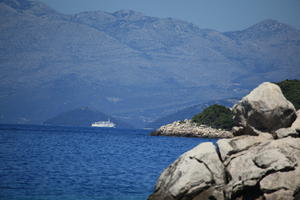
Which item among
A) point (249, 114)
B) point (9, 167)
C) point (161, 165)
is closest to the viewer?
point (249, 114)

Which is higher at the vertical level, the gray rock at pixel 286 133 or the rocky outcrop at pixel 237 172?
the gray rock at pixel 286 133

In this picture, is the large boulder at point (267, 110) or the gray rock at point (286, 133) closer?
the gray rock at point (286, 133)

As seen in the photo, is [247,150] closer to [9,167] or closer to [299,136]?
[299,136]

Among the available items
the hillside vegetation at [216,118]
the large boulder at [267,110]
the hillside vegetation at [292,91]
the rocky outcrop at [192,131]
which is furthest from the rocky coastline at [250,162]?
the hillside vegetation at [216,118]

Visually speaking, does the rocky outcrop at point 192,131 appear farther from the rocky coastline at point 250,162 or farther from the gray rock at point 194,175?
the gray rock at point 194,175

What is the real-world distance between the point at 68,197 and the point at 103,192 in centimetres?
309

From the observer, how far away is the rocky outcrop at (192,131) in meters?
154

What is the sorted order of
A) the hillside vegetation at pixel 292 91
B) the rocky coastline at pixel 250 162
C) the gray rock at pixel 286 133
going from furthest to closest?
the hillside vegetation at pixel 292 91, the gray rock at pixel 286 133, the rocky coastline at pixel 250 162

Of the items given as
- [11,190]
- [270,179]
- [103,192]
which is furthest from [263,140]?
[11,190]

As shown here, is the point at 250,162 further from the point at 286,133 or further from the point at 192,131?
the point at 192,131

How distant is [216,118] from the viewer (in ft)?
579

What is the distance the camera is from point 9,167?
1907 inches

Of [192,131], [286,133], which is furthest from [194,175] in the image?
[192,131]

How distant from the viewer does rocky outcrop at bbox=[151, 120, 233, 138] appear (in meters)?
154
